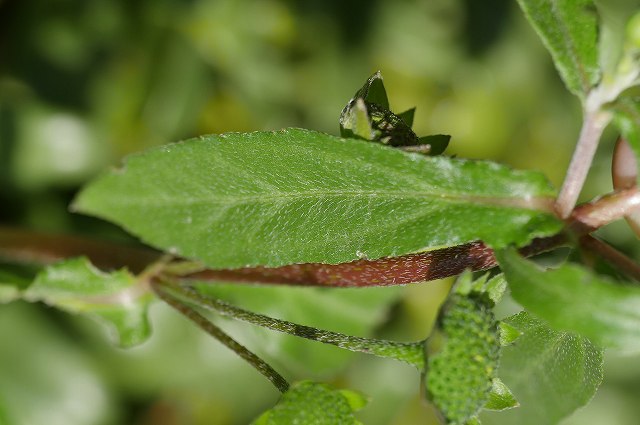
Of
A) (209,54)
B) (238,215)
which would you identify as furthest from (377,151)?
(209,54)

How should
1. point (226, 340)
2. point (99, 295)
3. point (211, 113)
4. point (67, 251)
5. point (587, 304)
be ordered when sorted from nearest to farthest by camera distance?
point (587, 304), point (226, 340), point (99, 295), point (67, 251), point (211, 113)

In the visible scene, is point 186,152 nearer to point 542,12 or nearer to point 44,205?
point 542,12

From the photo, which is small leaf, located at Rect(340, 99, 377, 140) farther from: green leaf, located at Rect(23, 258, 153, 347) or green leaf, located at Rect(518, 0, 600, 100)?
green leaf, located at Rect(23, 258, 153, 347)

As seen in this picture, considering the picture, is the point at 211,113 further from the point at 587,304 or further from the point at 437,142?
the point at 587,304

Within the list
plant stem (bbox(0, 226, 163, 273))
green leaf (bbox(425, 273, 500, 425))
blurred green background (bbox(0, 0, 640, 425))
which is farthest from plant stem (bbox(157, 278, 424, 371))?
blurred green background (bbox(0, 0, 640, 425))

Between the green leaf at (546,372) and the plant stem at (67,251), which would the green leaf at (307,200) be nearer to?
the green leaf at (546,372)

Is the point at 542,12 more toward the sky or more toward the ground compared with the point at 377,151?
more toward the sky

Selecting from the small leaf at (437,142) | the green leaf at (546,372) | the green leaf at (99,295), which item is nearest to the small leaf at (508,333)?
the green leaf at (546,372)

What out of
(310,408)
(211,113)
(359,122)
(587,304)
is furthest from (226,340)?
(211,113)
